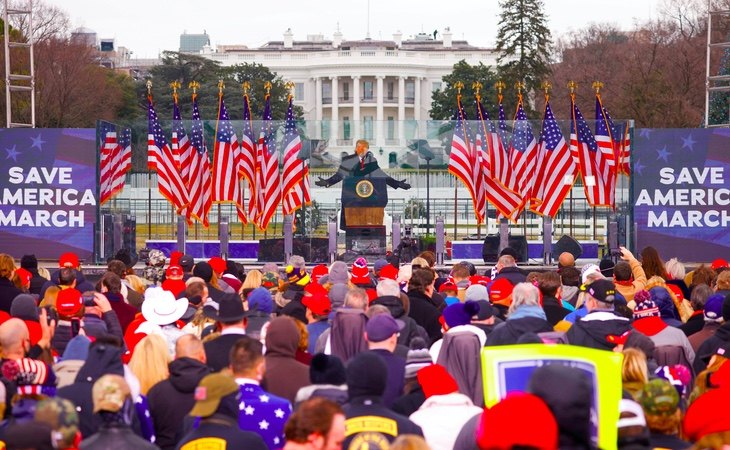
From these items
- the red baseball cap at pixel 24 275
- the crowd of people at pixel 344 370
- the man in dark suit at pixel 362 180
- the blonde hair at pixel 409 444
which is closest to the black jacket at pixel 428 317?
the crowd of people at pixel 344 370

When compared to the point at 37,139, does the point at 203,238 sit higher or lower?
lower

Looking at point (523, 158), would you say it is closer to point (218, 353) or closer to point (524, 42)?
point (218, 353)

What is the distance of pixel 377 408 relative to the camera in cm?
693

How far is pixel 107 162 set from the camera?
28.1 meters

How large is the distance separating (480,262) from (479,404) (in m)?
19.4

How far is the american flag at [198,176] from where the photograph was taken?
92.8ft

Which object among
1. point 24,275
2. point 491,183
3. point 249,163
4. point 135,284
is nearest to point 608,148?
point 491,183

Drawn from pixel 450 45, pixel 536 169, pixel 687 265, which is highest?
pixel 450 45

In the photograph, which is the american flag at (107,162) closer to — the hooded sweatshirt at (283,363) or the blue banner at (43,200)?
the blue banner at (43,200)

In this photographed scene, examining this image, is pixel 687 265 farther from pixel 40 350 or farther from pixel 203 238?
pixel 40 350

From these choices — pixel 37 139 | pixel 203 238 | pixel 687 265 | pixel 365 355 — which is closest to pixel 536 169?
pixel 687 265

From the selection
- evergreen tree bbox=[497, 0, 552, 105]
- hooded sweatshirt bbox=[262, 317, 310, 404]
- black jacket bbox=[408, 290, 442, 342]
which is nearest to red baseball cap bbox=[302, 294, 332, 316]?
black jacket bbox=[408, 290, 442, 342]

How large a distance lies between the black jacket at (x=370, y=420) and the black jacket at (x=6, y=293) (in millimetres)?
6991

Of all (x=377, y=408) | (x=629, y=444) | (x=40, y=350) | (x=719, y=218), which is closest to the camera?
(x=629, y=444)
